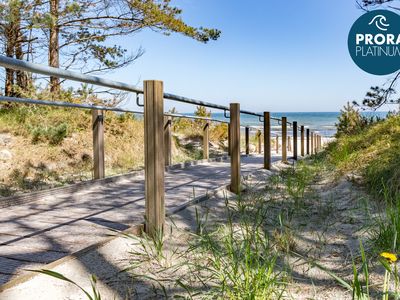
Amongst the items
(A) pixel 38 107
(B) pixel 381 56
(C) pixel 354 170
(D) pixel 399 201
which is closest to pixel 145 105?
(D) pixel 399 201

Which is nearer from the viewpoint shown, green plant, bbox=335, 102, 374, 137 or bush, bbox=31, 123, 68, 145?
bush, bbox=31, 123, 68, 145

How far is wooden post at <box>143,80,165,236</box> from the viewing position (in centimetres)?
221

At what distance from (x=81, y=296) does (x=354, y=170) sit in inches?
140

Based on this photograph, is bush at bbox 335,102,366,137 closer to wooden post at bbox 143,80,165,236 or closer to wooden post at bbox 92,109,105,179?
wooden post at bbox 92,109,105,179

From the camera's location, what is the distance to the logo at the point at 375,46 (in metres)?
8.77

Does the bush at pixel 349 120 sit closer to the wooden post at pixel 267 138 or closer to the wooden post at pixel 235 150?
the wooden post at pixel 267 138

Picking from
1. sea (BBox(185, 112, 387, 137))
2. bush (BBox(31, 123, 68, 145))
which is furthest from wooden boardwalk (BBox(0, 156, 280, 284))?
sea (BBox(185, 112, 387, 137))

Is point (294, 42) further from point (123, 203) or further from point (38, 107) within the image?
point (123, 203)

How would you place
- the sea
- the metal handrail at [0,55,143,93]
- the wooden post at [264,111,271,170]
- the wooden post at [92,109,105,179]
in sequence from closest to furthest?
the metal handrail at [0,55,143,93]
the wooden post at [92,109,105,179]
the wooden post at [264,111,271,170]
the sea

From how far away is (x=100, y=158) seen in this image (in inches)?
175

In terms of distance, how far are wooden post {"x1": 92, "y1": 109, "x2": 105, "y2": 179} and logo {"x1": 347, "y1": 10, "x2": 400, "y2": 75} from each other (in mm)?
6426

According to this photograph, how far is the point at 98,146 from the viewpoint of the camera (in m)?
4.47

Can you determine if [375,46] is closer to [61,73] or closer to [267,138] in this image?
[267,138]

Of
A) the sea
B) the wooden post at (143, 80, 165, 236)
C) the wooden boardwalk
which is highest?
the sea
